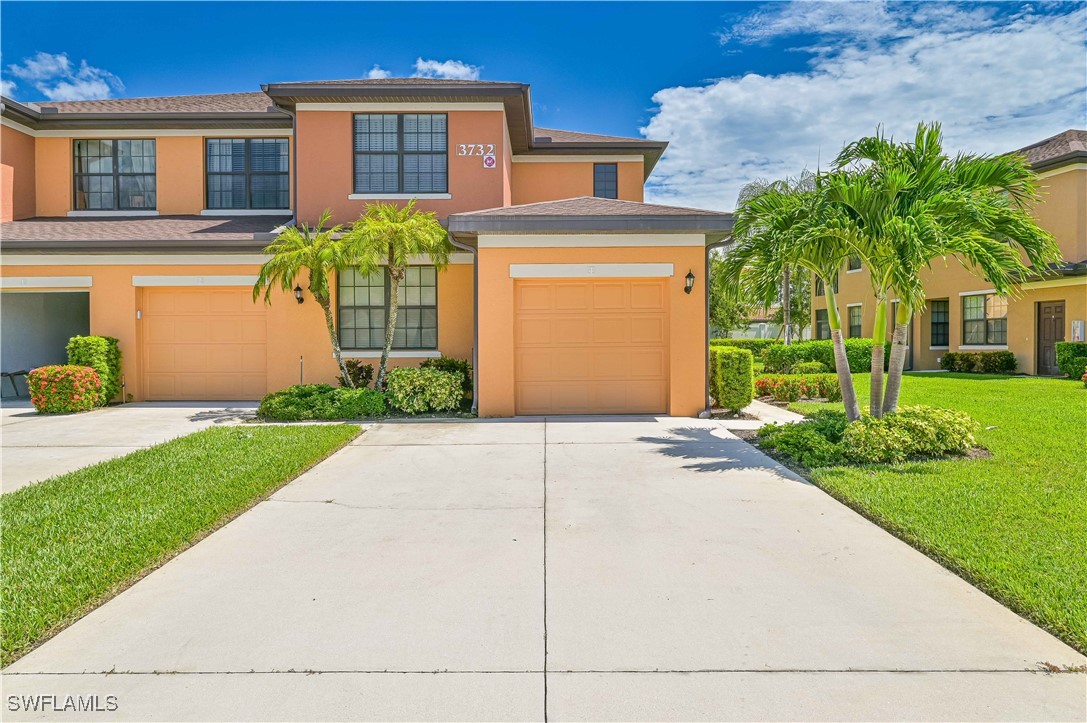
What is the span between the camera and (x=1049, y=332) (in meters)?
19.5

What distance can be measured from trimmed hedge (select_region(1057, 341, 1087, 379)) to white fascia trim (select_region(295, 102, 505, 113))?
16.9 metres

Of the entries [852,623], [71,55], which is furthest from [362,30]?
[852,623]

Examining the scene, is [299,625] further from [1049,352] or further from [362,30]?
[1049,352]

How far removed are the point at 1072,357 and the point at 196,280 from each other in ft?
74.2

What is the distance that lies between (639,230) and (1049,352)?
16.6 meters

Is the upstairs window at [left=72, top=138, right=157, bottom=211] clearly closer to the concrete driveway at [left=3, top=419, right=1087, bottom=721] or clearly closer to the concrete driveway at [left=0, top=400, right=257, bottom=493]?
the concrete driveway at [left=0, top=400, right=257, bottom=493]

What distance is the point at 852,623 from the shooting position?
362 centimetres

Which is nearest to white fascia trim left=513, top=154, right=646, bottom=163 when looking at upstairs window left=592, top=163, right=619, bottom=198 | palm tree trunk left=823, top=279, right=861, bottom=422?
upstairs window left=592, top=163, right=619, bottom=198

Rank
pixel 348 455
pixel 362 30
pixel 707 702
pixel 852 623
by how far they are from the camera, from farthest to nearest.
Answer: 1. pixel 362 30
2. pixel 348 455
3. pixel 852 623
4. pixel 707 702

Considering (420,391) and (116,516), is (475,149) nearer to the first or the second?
(420,391)

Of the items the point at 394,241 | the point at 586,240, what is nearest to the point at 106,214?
the point at 394,241

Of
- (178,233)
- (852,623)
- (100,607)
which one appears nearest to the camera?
(852,623)

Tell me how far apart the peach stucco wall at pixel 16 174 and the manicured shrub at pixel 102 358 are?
5255 mm

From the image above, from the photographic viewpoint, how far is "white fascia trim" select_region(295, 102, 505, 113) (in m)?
13.9
